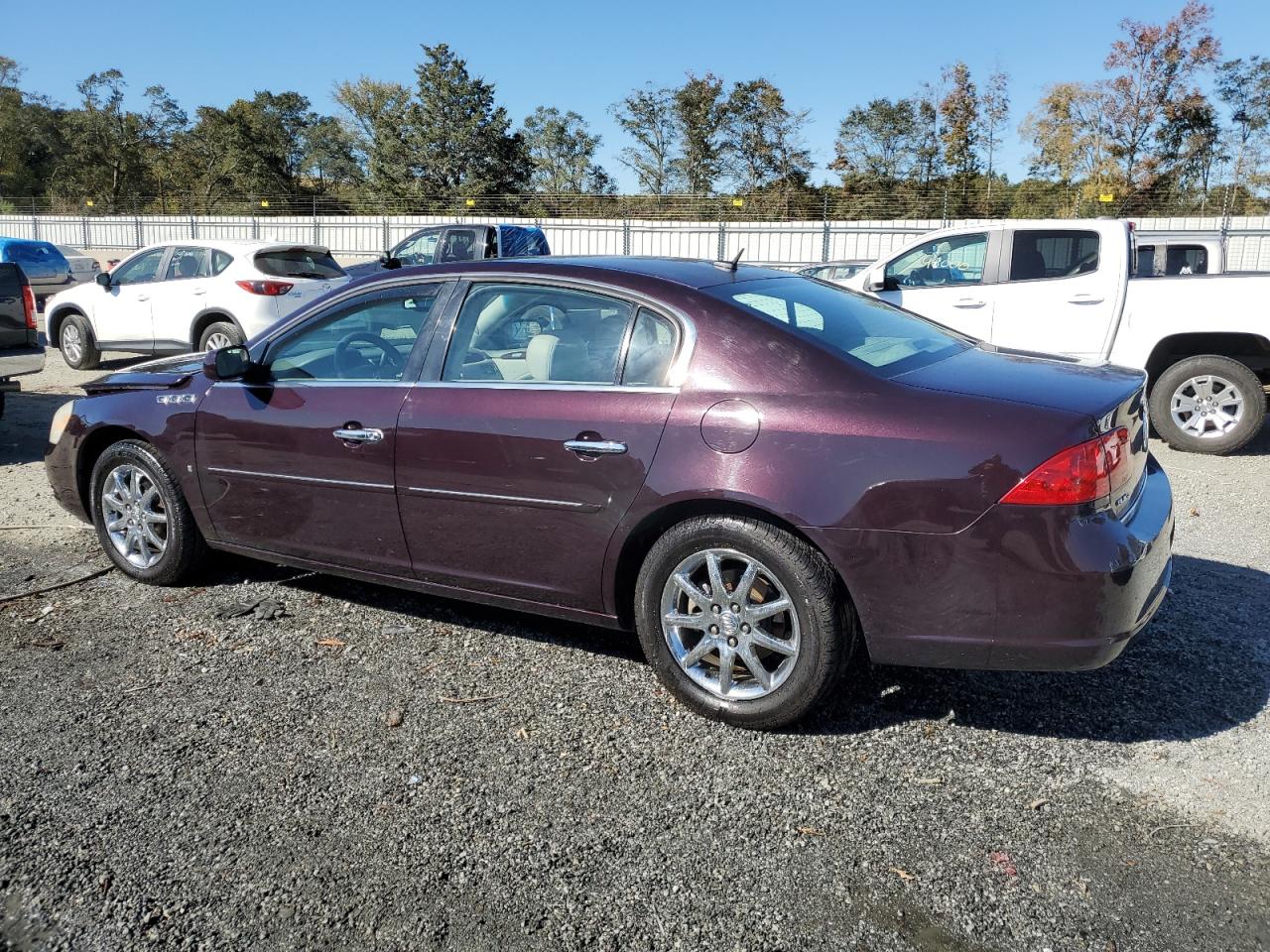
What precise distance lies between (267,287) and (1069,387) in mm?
10466

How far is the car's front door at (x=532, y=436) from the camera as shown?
3.51m

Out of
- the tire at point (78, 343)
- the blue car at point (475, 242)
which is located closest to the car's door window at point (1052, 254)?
the blue car at point (475, 242)

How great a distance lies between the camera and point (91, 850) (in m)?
2.78

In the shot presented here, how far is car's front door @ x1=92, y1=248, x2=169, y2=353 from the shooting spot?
40.5ft

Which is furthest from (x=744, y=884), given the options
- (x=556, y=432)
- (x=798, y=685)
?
(x=556, y=432)

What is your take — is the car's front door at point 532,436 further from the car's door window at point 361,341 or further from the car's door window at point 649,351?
the car's door window at point 361,341

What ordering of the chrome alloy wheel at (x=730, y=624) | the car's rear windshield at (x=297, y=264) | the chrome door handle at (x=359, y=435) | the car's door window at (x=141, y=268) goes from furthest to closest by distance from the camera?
the car's door window at (x=141, y=268)
the car's rear windshield at (x=297, y=264)
the chrome door handle at (x=359, y=435)
the chrome alloy wheel at (x=730, y=624)

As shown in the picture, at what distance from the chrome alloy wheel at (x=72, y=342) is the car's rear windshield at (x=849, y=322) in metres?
11.8

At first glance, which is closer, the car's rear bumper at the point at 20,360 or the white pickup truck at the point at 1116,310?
the white pickup truck at the point at 1116,310

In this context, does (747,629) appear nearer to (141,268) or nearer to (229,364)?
(229,364)

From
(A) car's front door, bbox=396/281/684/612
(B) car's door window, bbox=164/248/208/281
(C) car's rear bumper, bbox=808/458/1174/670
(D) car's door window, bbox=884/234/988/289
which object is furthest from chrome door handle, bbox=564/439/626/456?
(B) car's door window, bbox=164/248/208/281

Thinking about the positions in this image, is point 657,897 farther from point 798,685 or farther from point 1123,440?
point 1123,440

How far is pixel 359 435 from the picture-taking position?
4.04 meters

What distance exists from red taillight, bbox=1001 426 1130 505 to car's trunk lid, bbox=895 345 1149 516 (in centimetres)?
4
